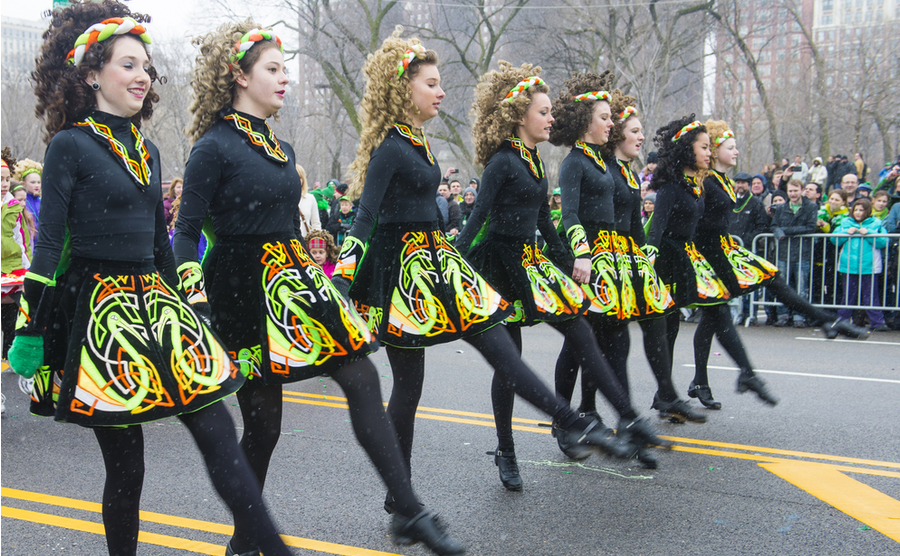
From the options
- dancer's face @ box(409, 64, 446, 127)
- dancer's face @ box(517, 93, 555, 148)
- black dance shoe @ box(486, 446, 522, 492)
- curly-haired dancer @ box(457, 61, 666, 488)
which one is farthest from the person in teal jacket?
dancer's face @ box(409, 64, 446, 127)

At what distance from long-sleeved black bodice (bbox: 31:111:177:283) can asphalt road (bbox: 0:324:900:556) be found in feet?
4.98

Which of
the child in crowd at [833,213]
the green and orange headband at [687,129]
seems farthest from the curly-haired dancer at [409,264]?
the child in crowd at [833,213]

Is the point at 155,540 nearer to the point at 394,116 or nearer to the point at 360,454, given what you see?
the point at 360,454

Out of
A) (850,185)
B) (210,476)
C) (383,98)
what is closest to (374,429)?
(210,476)

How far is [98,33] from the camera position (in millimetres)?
2723

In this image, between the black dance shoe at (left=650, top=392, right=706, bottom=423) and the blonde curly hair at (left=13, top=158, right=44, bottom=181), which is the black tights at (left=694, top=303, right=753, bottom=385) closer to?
the black dance shoe at (left=650, top=392, right=706, bottom=423)

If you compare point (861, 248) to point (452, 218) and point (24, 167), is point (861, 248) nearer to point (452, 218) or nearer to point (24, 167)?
point (452, 218)

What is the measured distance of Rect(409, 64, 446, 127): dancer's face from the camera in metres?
3.78

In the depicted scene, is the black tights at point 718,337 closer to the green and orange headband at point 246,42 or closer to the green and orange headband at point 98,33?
the green and orange headband at point 246,42

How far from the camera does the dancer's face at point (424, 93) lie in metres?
3.78

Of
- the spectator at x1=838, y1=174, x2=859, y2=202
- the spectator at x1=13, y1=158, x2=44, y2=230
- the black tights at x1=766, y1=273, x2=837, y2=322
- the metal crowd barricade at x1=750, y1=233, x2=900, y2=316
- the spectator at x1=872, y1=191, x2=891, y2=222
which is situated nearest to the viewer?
the black tights at x1=766, y1=273, x2=837, y2=322

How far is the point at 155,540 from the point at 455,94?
85.4 ft

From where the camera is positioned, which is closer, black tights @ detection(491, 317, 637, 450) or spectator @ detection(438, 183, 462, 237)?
black tights @ detection(491, 317, 637, 450)

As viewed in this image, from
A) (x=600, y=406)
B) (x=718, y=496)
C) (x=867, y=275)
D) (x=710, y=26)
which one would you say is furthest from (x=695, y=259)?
(x=710, y=26)
